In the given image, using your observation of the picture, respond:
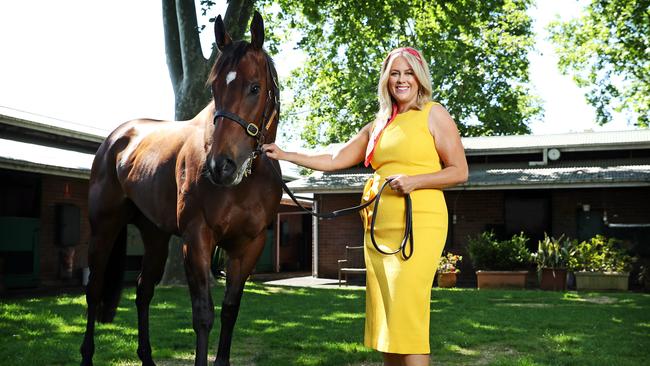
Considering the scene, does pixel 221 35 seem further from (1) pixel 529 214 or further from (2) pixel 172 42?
(1) pixel 529 214

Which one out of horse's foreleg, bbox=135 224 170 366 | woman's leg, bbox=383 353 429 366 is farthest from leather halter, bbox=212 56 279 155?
horse's foreleg, bbox=135 224 170 366

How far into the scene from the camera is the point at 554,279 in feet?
52.4

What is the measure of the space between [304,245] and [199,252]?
2313 centimetres

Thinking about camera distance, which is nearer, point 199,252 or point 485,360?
point 199,252

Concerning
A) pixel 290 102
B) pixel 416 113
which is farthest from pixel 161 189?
pixel 290 102

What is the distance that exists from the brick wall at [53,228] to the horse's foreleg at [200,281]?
43.5 feet

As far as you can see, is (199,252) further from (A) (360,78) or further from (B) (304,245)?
(B) (304,245)

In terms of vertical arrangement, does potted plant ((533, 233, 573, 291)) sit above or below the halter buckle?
below

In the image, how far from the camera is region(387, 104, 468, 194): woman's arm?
3.17m

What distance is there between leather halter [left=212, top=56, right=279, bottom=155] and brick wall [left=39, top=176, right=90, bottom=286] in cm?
1361

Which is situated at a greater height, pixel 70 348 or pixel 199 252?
pixel 199 252

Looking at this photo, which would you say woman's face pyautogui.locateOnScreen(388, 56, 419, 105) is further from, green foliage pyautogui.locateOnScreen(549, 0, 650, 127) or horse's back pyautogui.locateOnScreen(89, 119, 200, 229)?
green foliage pyautogui.locateOnScreen(549, 0, 650, 127)

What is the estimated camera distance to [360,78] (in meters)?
24.6

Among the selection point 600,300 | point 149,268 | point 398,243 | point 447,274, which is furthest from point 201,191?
point 447,274
